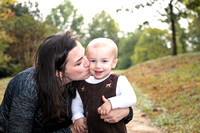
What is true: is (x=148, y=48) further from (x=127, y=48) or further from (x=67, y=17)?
(x=67, y=17)

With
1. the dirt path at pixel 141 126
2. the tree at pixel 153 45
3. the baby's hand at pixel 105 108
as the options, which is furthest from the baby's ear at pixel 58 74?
the tree at pixel 153 45

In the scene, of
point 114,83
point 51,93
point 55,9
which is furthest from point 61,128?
point 55,9

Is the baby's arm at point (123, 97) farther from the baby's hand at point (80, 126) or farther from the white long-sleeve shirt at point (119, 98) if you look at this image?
the baby's hand at point (80, 126)

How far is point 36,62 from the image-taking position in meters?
2.27

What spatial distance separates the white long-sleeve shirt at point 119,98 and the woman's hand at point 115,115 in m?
0.06

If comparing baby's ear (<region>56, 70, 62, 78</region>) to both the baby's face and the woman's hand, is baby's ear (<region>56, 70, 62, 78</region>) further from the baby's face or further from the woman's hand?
the woman's hand

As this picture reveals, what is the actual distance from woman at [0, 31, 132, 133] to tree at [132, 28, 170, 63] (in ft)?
104

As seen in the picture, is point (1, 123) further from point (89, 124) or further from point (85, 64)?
point (85, 64)

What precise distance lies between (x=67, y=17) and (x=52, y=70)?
35065 millimetres

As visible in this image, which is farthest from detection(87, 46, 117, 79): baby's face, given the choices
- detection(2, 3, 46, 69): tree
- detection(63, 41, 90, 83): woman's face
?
detection(2, 3, 46, 69): tree

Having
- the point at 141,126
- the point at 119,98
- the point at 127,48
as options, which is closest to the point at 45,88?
the point at 119,98

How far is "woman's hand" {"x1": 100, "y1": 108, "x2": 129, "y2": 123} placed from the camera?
2.33 m

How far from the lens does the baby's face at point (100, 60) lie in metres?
2.40

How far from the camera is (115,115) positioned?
2.34 metres
